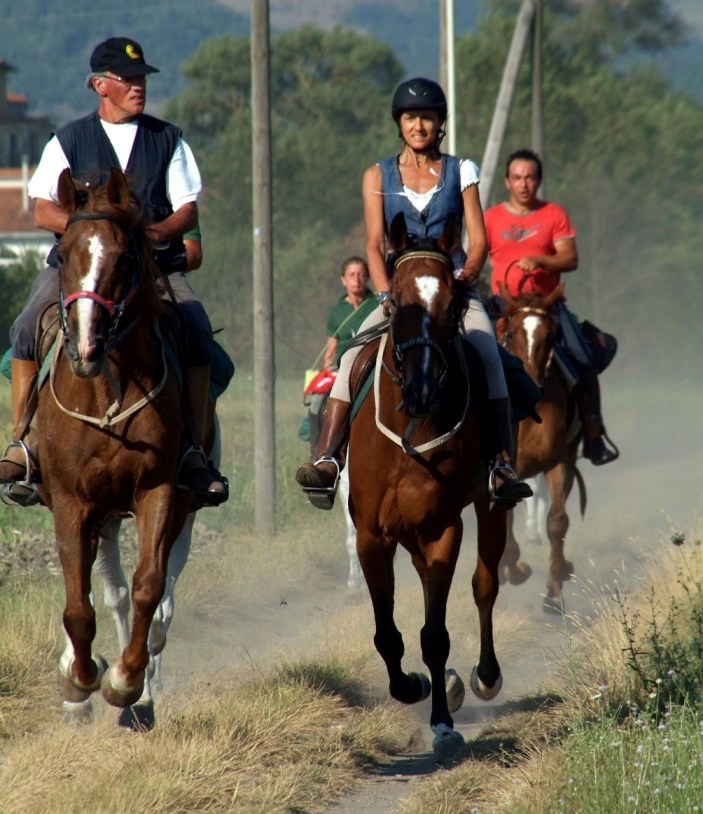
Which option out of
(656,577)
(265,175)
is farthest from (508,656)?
(265,175)

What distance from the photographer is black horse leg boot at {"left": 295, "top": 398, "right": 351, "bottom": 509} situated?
7836 mm

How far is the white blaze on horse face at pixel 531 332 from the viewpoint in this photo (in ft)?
38.1

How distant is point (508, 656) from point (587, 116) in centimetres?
4938

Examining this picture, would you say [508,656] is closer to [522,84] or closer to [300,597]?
[300,597]

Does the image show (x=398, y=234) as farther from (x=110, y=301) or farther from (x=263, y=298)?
(x=263, y=298)

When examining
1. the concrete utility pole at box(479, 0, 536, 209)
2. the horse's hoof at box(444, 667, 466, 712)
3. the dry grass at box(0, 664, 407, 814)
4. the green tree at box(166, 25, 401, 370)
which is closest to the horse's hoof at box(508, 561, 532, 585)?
the dry grass at box(0, 664, 407, 814)

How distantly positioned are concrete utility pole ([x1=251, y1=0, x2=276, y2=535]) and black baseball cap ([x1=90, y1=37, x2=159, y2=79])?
20.6ft

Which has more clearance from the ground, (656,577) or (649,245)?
(649,245)

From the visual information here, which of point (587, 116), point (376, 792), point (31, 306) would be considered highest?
point (587, 116)

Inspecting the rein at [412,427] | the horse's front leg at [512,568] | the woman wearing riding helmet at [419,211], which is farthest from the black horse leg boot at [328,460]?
the horse's front leg at [512,568]

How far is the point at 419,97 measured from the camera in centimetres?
788

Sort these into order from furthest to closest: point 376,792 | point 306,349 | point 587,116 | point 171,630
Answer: point 587,116 < point 306,349 < point 171,630 < point 376,792

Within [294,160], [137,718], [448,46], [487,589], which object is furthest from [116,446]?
[294,160]

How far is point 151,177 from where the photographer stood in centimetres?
763
